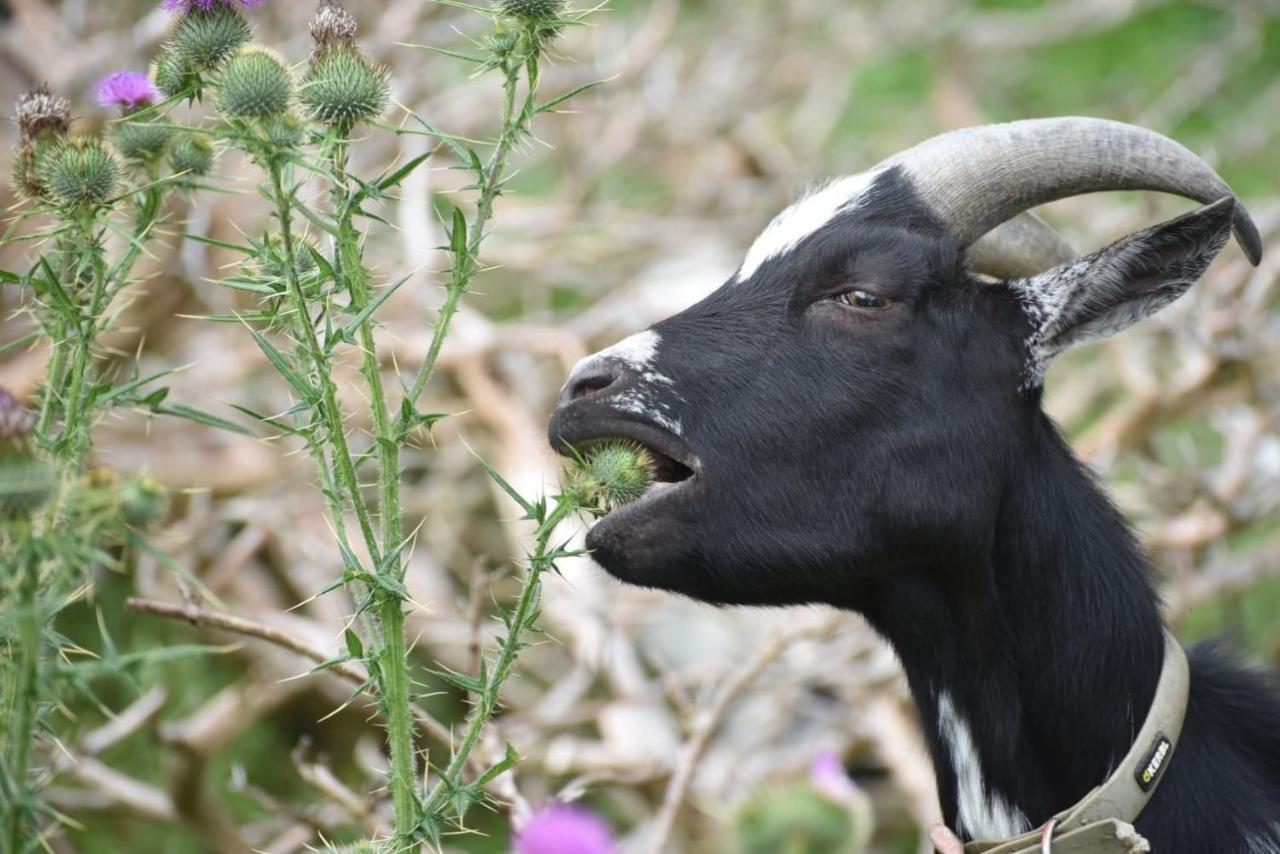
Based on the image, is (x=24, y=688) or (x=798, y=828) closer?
(x=24, y=688)

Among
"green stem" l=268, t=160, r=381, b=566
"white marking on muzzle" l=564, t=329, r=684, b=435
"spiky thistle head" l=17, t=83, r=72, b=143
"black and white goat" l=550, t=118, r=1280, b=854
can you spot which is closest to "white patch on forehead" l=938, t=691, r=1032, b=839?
"black and white goat" l=550, t=118, r=1280, b=854

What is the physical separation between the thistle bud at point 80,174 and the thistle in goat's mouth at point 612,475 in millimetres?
787

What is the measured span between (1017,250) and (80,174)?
6.08ft

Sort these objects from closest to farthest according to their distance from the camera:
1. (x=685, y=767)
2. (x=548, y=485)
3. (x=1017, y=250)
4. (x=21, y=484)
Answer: (x=21, y=484), (x=1017, y=250), (x=548, y=485), (x=685, y=767)

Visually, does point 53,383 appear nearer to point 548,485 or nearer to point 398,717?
point 398,717

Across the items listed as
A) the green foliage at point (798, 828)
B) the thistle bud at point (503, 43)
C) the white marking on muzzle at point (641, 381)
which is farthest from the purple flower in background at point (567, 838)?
the green foliage at point (798, 828)

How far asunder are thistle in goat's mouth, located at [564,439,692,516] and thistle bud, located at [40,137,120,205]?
0.79 metres

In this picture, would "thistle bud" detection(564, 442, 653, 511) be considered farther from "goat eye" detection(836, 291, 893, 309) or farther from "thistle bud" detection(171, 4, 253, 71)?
"thistle bud" detection(171, 4, 253, 71)

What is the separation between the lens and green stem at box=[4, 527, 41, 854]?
1.56 meters

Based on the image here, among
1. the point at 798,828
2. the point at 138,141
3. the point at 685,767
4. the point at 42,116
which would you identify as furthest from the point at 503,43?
the point at 798,828

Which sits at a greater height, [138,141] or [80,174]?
[138,141]

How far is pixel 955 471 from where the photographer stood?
257 centimetres

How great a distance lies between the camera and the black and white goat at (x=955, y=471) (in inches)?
99.7

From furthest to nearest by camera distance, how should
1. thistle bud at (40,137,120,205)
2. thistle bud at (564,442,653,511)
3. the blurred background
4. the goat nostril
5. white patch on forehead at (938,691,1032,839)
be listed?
the blurred background → white patch on forehead at (938,691,1032,839) → the goat nostril → thistle bud at (564,442,653,511) → thistle bud at (40,137,120,205)
